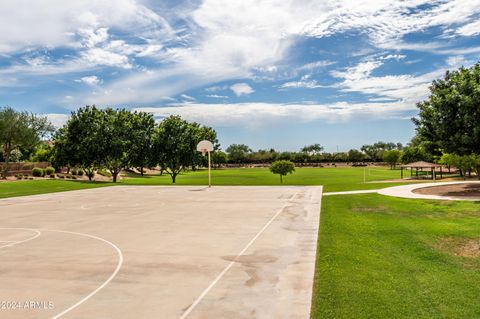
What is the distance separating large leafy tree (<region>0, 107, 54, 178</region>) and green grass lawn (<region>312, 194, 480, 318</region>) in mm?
60308

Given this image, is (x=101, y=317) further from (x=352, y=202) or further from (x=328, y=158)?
(x=328, y=158)

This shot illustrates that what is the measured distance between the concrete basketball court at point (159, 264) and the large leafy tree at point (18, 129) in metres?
48.2

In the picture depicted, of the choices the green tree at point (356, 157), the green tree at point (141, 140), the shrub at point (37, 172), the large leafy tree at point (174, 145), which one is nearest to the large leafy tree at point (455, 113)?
the large leafy tree at point (174, 145)

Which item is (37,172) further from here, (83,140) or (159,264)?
(159,264)

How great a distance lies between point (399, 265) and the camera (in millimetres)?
11297

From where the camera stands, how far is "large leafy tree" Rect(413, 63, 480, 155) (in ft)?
84.4

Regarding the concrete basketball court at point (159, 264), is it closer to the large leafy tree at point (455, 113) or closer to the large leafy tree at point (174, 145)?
the large leafy tree at point (455, 113)

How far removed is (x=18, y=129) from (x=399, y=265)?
222 feet

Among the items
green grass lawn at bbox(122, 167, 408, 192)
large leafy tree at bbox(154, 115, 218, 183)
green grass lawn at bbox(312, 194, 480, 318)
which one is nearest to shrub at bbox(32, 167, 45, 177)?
green grass lawn at bbox(122, 167, 408, 192)

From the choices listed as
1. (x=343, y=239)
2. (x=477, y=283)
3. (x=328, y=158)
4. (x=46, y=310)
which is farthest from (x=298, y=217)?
(x=328, y=158)

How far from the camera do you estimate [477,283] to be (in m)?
9.64

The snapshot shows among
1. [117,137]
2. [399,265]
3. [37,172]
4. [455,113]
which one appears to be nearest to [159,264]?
[399,265]

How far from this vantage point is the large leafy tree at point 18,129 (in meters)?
63.5

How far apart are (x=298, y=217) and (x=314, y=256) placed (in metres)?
8.03
